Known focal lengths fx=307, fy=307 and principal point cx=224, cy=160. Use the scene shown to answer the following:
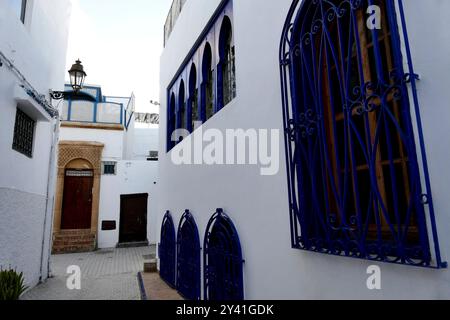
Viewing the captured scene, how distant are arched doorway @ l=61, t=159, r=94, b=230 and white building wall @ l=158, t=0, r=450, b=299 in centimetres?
830

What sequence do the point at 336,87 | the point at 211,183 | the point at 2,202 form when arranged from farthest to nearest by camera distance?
the point at 2,202, the point at 211,183, the point at 336,87

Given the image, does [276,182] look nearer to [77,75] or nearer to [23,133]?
[77,75]

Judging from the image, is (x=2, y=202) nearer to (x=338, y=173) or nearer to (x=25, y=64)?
(x=25, y=64)

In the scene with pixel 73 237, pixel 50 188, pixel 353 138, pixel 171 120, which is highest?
pixel 171 120

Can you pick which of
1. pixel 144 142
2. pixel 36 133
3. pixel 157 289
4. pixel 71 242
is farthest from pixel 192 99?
pixel 144 142

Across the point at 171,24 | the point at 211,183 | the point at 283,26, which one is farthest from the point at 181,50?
the point at 283,26

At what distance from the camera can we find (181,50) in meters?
5.95

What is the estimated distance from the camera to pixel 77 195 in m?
12.0

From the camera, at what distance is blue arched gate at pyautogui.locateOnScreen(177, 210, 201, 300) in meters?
4.41

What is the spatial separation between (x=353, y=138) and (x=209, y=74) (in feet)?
10.5

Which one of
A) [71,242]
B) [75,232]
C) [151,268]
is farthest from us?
[75,232]

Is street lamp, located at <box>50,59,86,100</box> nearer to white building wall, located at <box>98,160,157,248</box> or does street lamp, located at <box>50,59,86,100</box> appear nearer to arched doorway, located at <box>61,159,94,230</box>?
arched doorway, located at <box>61,159,94,230</box>

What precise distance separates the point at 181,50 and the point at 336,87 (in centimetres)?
432

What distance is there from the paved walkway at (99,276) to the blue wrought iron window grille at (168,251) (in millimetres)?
623
